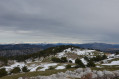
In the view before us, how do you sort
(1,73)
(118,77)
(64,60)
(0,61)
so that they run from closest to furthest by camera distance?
(118,77) → (1,73) → (64,60) → (0,61)

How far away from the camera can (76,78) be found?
1955 centimetres

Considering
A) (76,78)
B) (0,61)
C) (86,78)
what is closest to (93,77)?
(86,78)

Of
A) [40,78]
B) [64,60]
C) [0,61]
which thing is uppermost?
[40,78]

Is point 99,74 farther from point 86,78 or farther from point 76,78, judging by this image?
point 76,78

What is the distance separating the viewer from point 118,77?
20.8 metres

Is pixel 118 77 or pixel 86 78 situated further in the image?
pixel 118 77

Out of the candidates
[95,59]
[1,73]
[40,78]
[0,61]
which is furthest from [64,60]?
[0,61]

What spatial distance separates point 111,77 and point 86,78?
5.26 m

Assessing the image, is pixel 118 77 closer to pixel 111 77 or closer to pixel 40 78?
pixel 111 77

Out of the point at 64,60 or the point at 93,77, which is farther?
the point at 64,60

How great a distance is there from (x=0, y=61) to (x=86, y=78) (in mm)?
174702

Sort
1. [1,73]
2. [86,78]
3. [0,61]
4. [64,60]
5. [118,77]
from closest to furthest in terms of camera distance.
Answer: [86,78], [118,77], [1,73], [64,60], [0,61]

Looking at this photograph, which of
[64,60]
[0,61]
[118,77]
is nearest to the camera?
[118,77]

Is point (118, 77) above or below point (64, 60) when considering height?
above
